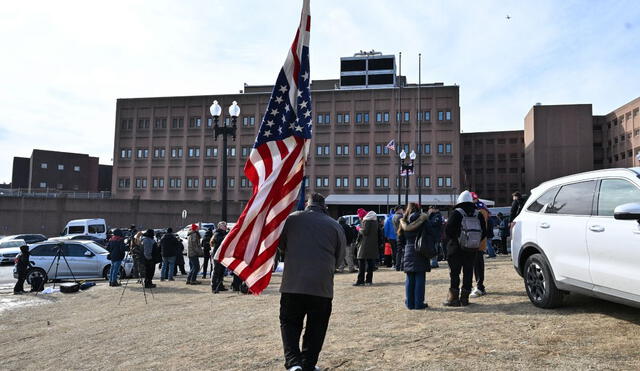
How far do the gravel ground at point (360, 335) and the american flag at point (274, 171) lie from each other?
4.51ft

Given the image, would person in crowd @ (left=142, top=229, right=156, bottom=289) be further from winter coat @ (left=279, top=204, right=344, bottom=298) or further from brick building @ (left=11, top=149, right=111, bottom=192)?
brick building @ (left=11, top=149, right=111, bottom=192)

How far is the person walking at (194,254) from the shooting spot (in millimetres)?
15320

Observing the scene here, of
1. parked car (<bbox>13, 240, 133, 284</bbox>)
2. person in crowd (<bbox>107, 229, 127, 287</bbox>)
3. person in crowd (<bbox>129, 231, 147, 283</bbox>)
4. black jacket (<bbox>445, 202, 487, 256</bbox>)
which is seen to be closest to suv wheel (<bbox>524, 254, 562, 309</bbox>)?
black jacket (<bbox>445, 202, 487, 256</bbox>)

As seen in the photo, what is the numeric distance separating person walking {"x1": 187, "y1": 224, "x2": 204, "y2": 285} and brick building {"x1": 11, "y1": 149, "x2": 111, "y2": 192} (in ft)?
231

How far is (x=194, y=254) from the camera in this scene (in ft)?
52.1

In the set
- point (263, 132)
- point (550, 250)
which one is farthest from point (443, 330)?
point (263, 132)

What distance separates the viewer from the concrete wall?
5081 centimetres

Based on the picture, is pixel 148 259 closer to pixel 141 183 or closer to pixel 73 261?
pixel 73 261

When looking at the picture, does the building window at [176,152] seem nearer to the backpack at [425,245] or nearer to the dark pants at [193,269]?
the dark pants at [193,269]

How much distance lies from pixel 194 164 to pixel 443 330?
6417cm

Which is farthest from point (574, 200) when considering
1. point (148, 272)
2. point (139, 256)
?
point (139, 256)

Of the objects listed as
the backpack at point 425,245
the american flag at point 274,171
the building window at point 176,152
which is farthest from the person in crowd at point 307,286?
the building window at point 176,152

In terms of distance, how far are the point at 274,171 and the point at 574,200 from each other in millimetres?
4008

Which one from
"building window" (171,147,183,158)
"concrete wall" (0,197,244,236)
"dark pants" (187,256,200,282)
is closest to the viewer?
"dark pants" (187,256,200,282)
